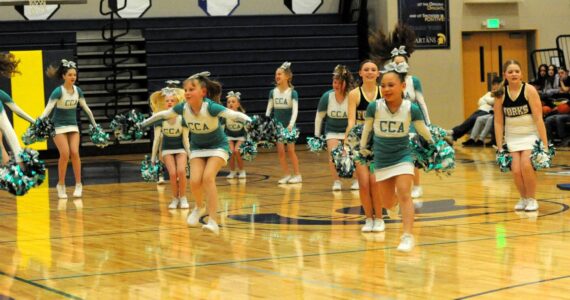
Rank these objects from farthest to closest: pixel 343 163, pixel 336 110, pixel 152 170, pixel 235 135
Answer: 1. pixel 235 135
2. pixel 152 170
3. pixel 336 110
4. pixel 343 163

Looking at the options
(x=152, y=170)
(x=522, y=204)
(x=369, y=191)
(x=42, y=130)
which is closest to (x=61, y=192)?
(x=42, y=130)

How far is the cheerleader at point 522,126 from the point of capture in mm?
9086

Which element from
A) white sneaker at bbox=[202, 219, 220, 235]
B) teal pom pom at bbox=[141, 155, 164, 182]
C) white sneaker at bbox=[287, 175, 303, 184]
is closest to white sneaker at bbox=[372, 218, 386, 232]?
white sneaker at bbox=[202, 219, 220, 235]

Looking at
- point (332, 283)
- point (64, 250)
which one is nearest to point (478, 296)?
point (332, 283)

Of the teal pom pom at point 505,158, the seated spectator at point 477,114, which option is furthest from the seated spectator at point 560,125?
the teal pom pom at point 505,158

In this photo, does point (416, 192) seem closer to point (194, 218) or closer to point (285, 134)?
Answer: point (285, 134)

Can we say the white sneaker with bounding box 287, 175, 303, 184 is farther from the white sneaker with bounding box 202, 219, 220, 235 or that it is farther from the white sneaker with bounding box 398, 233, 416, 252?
the white sneaker with bounding box 398, 233, 416, 252

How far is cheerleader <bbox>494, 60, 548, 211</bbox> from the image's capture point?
909 centimetres

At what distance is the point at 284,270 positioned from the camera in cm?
654

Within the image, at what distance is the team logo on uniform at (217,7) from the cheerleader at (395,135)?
13.4 metres

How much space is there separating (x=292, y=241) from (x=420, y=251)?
115 cm

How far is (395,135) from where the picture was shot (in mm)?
7426

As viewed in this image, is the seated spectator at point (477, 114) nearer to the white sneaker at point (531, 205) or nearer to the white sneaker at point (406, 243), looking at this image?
the white sneaker at point (531, 205)

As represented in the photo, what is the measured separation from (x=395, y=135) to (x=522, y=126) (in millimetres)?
2177
